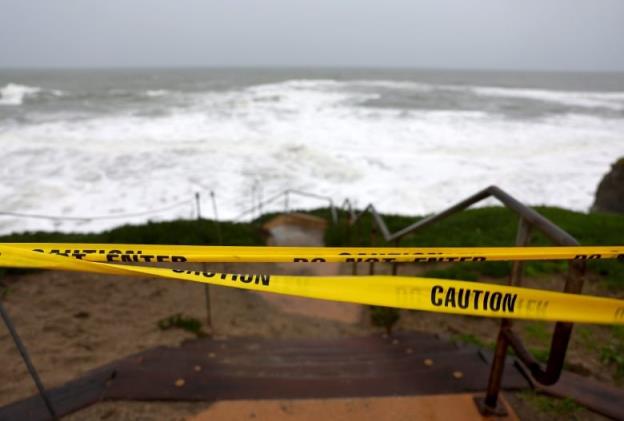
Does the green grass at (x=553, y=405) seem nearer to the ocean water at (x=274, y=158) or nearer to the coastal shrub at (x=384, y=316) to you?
the coastal shrub at (x=384, y=316)

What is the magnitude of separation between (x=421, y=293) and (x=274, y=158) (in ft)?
53.8

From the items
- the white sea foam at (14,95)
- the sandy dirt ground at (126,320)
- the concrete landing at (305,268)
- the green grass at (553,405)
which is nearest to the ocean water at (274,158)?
the concrete landing at (305,268)

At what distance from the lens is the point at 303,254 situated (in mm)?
1604

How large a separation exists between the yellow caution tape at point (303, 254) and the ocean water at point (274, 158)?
625 cm

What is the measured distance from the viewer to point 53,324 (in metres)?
3.95

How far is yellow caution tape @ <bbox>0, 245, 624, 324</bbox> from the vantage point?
4.66 feet

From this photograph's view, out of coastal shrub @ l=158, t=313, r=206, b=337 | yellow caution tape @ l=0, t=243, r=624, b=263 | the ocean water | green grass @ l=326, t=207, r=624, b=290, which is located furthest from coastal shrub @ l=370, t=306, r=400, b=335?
the ocean water

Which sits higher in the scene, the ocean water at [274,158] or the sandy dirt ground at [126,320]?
the sandy dirt ground at [126,320]

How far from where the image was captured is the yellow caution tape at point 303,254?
60.4 inches

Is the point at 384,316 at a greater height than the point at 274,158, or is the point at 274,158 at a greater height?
the point at 384,316

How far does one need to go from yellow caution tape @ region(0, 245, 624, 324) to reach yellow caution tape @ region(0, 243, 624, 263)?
83 mm

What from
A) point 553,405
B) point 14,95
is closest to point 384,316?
point 553,405

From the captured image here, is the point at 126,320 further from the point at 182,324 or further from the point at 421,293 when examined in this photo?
the point at 421,293

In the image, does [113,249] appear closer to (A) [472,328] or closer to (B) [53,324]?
(B) [53,324]
